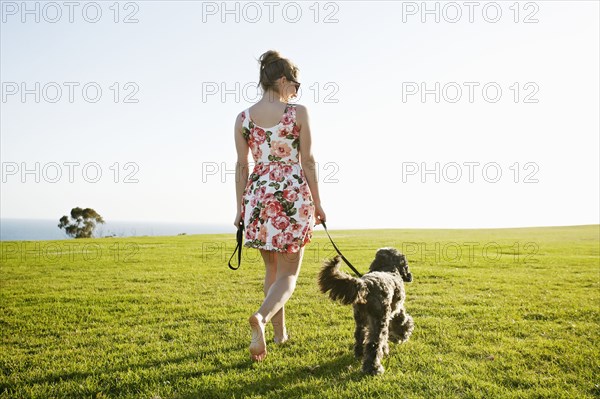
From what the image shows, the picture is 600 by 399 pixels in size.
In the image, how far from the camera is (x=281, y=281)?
4.49m

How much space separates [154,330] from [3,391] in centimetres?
231

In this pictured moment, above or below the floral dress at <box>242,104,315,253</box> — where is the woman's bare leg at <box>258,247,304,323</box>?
below

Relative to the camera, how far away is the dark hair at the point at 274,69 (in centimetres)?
456

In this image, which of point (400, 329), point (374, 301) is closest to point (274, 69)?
point (374, 301)

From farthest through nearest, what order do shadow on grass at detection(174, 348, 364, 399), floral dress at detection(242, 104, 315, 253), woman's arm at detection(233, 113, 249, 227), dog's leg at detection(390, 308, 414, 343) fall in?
dog's leg at detection(390, 308, 414, 343) → woman's arm at detection(233, 113, 249, 227) → floral dress at detection(242, 104, 315, 253) → shadow on grass at detection(174, 348, 364, 399)

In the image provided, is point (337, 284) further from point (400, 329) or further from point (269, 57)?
point (269, 57)

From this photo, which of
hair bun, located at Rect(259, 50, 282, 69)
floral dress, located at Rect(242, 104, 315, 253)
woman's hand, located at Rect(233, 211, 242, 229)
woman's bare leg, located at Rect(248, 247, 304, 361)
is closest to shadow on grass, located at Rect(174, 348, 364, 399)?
woman's bare leg, located at Rect(248, 247, 304, 361)

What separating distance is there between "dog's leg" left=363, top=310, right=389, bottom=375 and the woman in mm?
962

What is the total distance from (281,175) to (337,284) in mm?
1363

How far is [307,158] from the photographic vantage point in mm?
4602

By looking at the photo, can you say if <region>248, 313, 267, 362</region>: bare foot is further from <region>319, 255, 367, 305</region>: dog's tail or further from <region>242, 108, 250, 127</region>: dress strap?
<region>242, 108, 250, 127</region>: dress strap

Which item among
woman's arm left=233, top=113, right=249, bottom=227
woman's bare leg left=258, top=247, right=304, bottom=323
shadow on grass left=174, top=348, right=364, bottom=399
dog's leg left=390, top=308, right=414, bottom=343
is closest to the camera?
shadow on grass left=174, top=348, right=364, bottom=399

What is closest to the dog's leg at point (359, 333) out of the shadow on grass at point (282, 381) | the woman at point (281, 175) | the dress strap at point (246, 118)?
the shadow on grass at point (282, 381)

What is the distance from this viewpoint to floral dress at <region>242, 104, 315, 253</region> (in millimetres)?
4531
